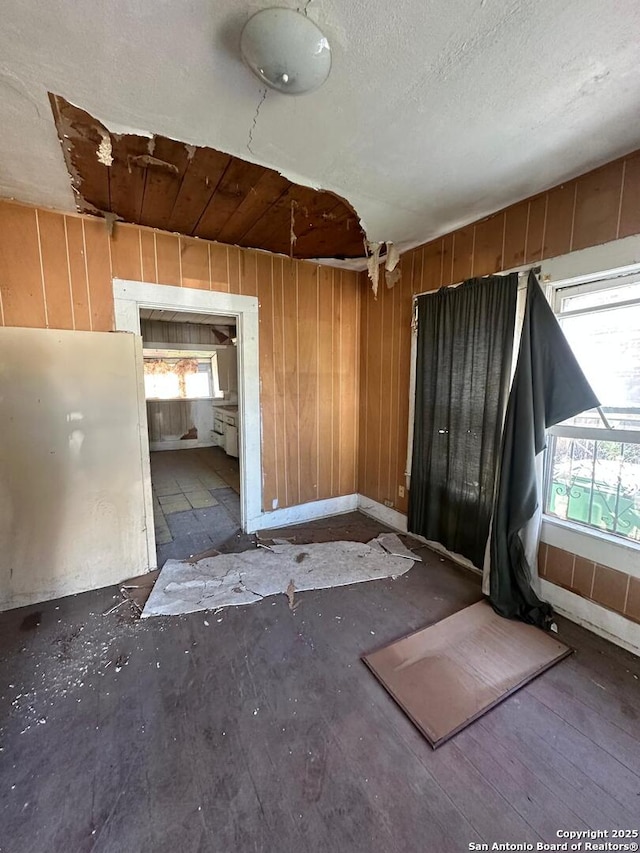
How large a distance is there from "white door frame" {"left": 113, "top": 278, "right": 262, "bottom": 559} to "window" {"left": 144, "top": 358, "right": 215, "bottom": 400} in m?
4.56

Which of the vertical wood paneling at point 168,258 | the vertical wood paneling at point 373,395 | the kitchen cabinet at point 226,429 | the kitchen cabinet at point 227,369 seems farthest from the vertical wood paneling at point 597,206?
the kitchen cabinet at point 227,369

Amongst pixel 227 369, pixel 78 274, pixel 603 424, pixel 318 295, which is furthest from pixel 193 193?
pixel 227 369

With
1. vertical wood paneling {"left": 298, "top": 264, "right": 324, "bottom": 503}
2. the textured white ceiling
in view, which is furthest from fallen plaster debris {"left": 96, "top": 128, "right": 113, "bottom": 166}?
vertical wood paneling {"left": 298, "top": 264, "right": 324, "bottom": 503}

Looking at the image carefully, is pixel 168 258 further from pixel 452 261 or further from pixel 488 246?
pixel 488 246

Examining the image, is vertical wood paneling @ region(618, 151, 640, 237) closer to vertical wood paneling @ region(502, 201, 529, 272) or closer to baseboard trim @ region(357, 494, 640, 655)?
vertical wood paneling @ region(502, 201, 529, 272)

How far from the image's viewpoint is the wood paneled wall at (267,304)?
2274 mm

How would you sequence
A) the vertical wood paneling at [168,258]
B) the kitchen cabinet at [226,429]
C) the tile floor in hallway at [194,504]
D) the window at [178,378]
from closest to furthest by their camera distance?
the vertical wood paneling at [168,258], the tile floor in hallway at [194,504], the kitchen cabinet at [226,429], the window at [178,378]

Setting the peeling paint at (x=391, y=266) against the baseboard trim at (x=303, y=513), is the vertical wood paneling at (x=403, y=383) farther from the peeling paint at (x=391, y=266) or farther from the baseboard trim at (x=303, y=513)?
the baseboard trim at (x=303, y=513)

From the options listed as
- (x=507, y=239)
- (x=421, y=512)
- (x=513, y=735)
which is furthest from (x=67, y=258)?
(x=513, y=735)

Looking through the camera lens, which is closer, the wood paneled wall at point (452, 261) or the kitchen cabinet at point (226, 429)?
the wood paneled wall at point (452, 261)

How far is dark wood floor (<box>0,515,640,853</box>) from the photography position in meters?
1.12

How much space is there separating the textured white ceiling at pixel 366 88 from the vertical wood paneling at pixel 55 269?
29cm

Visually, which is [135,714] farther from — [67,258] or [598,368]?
[598,368]

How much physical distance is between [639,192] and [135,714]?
3.35 m
